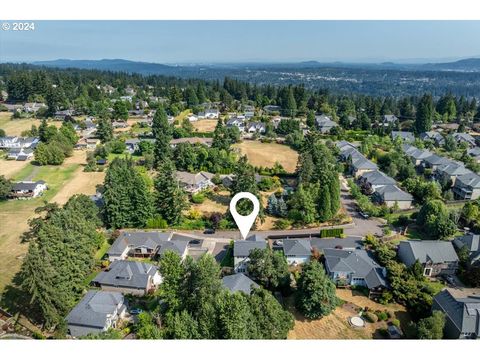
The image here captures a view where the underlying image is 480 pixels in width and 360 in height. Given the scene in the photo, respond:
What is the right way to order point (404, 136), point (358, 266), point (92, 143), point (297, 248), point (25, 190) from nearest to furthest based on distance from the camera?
point (358, 266)
point (297, 248)
point (25, 190)
point (92, 143)
point (404, 136)

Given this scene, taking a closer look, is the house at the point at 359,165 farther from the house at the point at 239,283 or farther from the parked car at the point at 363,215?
the house at the point at 239,283

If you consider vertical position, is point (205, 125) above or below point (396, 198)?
above

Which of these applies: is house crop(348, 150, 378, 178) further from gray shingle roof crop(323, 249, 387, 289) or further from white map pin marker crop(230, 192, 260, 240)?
gray shingle roof crop(323, 249, 387, 289)

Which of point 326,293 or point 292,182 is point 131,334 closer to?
point 326,293

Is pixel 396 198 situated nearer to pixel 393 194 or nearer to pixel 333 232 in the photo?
pixel 393 194

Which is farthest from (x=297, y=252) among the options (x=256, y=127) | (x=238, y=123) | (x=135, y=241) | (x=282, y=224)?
(x=238, y=123)

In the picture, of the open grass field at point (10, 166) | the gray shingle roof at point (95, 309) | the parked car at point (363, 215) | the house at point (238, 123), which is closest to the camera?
the gray shingle roof at point (95, 309)

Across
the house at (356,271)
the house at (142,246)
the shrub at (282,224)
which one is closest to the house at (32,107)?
the house at (142,246)
